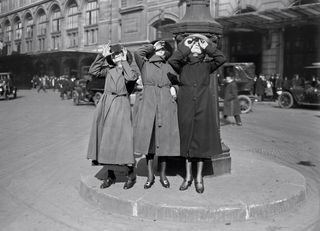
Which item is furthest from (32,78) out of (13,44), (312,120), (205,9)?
(205,9)

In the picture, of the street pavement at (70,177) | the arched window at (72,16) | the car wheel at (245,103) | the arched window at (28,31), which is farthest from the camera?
the arched window at (28,31)

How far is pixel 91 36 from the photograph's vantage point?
139 ft

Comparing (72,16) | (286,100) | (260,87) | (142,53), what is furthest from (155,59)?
(72,16)

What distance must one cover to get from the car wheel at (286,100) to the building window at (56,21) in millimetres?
36973

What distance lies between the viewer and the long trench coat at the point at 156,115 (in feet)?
14.5

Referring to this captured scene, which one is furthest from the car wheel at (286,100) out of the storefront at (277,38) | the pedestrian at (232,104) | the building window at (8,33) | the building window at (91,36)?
the building window at (8,33)

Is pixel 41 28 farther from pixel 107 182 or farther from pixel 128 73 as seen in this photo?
pixel 107 182

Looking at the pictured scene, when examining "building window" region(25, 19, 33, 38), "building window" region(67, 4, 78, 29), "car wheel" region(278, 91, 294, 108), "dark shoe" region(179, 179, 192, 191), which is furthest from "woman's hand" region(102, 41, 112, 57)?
"building window" region(25, 19, 33, 38)

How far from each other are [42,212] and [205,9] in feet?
10.3

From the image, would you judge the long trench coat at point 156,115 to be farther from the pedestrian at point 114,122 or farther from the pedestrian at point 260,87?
the pedestrian at point 260,87

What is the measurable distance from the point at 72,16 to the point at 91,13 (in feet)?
14.1

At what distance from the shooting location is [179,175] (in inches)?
198

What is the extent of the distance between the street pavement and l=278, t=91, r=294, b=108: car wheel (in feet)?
18.9

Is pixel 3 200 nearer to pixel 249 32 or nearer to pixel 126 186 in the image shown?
pixel 126 186
